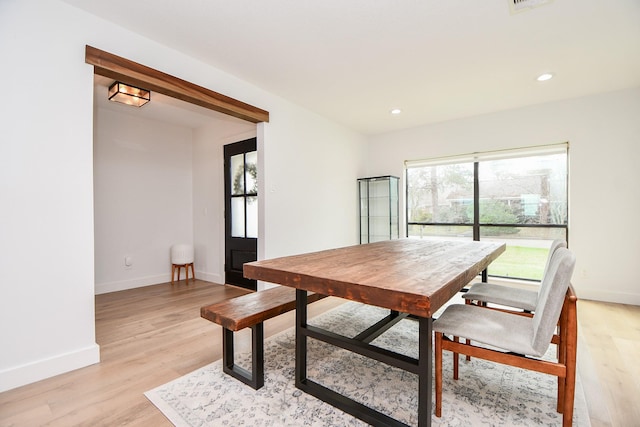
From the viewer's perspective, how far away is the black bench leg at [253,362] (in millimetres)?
1755

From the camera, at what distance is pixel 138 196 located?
14.4 feet

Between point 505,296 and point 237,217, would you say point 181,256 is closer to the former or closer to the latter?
point 237,217

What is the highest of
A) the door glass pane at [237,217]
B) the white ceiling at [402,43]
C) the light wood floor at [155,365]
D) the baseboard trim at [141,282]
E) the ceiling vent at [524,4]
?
the white ceiling at [402,43]

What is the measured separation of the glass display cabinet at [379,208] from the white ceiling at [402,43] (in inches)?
65.0

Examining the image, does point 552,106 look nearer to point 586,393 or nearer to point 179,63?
point 586,393

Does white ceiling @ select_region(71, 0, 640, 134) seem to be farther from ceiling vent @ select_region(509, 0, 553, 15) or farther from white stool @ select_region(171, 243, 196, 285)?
white stool @ select_region(171, 243, 196, 285)

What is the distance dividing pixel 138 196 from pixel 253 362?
3.69 metres

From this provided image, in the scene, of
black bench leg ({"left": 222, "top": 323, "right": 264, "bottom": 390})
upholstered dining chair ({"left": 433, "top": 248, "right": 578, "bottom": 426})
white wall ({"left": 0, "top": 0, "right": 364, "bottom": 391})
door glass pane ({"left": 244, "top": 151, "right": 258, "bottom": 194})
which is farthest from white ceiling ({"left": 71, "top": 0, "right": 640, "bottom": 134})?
black bench leg ({"left": 222, "top": 323, "right": 264, "bottom": 390})

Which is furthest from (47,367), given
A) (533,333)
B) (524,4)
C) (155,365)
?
(524,4)

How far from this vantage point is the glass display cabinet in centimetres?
493

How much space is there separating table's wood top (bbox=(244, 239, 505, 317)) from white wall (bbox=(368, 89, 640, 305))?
2.65 m

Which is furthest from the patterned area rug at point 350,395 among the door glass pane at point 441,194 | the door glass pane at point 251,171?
the door glass pane at point 441,194

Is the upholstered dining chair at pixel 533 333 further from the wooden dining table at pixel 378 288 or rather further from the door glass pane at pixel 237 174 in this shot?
the door glass pane at pixel 237 174

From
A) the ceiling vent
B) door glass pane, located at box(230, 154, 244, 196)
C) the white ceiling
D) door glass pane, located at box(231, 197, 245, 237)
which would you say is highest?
the white ceiling
